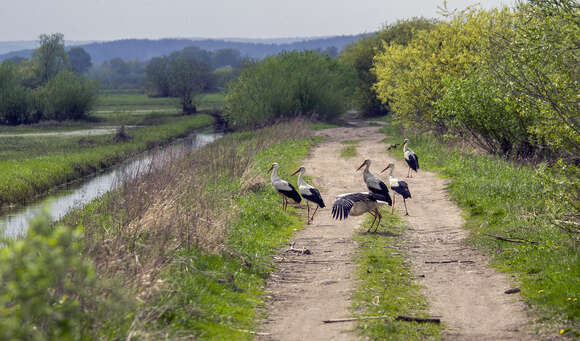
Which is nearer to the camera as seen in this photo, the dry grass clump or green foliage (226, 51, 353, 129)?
the dry grass clump

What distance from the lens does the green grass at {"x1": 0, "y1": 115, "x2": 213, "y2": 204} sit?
27438 mm

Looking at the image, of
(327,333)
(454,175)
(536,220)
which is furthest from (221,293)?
(454,175)

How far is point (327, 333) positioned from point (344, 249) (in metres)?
4.96

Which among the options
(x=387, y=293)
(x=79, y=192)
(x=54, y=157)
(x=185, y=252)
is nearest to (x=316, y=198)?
(x=185, y=252)

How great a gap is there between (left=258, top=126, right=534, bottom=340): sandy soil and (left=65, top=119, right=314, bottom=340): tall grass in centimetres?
49

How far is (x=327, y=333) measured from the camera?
819 cm

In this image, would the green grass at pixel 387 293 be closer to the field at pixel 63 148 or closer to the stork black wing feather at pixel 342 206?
the stork black wing feather at pixel 342 206

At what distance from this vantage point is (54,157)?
35031mm

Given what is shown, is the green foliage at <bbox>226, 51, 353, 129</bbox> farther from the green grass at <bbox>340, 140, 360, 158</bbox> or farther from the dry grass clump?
the dry grass clump

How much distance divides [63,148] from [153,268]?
35.3 m

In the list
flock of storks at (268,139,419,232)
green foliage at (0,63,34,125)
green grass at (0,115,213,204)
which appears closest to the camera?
flock of storks at (268,139,419,232)

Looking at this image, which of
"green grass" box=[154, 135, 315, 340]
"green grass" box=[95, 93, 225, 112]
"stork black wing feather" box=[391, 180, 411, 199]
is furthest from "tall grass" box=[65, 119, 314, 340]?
"green grass" box=[95, 93, 225, 112]

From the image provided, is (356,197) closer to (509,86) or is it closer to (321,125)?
(509,86)

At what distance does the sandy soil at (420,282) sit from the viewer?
8.33 meters
